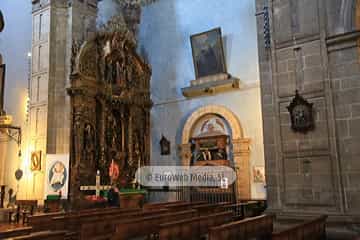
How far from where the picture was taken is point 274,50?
282 inches

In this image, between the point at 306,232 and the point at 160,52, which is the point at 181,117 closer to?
the point at 160,52

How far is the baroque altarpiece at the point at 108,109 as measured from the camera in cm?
1207

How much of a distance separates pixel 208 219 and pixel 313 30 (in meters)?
4.05

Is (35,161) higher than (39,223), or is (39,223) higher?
(35,161)

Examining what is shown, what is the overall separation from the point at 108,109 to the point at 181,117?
10.7 feet

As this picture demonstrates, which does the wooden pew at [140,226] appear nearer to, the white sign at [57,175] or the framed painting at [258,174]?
the white sign at [57,175]

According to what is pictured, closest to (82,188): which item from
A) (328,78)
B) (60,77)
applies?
(60,77)

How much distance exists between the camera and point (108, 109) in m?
13.5

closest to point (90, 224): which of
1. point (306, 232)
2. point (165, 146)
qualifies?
point (306, 232)

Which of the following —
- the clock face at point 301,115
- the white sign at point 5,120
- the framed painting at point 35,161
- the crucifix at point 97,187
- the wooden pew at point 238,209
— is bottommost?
the wooden pew at point 238,209

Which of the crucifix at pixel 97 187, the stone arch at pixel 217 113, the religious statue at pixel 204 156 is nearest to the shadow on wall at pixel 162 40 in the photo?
the stone arch at pixel 217 113

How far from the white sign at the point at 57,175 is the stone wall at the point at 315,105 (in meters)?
6.54

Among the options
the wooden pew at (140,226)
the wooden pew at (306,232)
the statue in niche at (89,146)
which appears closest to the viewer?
the wooden pew at (306,232)

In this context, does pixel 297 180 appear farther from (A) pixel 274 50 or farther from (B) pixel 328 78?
(A) pixel 274 50
